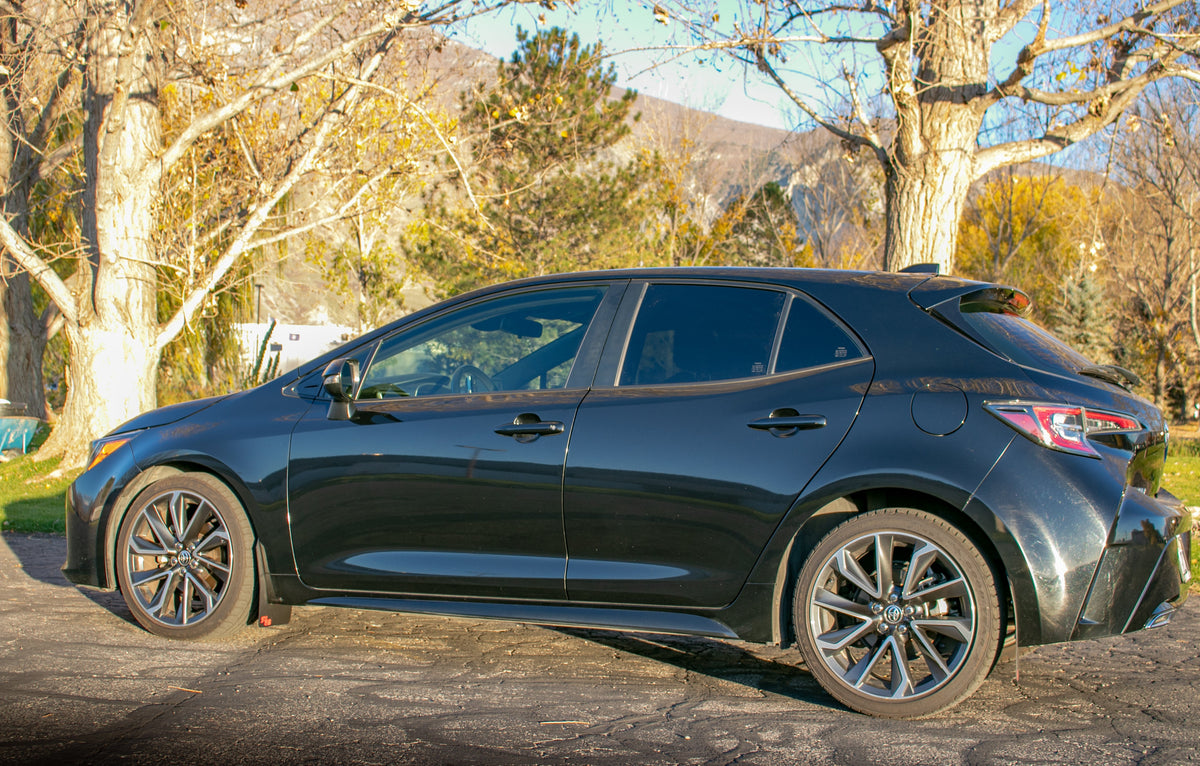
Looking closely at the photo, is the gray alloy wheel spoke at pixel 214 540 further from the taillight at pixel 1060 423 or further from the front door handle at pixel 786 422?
the taillight at pixel 1060 423

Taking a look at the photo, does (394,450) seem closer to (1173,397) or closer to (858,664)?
(858,664)

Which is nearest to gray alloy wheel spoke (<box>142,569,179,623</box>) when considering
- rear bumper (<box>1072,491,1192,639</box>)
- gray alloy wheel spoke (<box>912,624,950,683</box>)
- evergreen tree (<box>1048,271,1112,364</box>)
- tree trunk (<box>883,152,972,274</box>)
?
gray alloy wheel spoke (<box>912,624,950,683</box>)

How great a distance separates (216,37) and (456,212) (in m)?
18.5

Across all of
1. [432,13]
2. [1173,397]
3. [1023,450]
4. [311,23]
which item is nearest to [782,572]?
[1023,450]

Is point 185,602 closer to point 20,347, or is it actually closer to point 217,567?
point 217,567

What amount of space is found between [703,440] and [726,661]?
1234 mm

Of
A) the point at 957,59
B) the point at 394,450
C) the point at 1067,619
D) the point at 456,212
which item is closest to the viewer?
the point at 1067,619

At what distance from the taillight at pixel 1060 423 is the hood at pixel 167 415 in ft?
11.4

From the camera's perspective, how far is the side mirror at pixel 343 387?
182 inches

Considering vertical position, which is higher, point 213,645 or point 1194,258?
point 1194,258

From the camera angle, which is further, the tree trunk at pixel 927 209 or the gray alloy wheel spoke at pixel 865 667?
the tree trunk at pixel 927 209

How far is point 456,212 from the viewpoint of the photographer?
31.1 metres

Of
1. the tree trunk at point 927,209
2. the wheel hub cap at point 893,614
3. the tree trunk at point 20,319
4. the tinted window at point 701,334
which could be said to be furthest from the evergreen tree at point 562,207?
the wheel hub cap at point 893,614

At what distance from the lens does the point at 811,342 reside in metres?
4.09
